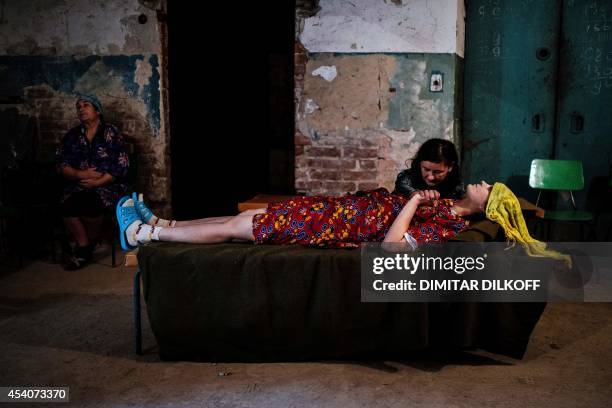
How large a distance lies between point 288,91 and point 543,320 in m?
3.99

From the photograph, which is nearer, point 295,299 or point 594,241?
point 295,299

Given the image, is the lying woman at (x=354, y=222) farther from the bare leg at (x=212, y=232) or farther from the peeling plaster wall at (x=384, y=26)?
the peeling plaster wall at (x=384, y=26)

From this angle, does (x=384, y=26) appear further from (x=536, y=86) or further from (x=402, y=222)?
(x=402, y=222)

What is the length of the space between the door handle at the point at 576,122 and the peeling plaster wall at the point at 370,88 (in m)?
1.04

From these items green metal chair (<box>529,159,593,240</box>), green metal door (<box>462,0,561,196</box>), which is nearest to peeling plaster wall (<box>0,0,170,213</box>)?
green metal door (<box>462,0,561,196</box>)

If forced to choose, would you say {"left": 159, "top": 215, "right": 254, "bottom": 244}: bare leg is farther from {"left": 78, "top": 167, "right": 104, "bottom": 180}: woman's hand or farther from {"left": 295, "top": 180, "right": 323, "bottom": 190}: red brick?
{"left": 295, "top": 180, "right": 323, "bottom": 190}: red brick

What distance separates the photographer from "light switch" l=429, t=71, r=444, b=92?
4922mm

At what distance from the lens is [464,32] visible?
Answer: 5207 millimetres

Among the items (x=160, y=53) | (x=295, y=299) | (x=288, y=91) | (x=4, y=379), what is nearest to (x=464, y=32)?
(x=288, y=91)

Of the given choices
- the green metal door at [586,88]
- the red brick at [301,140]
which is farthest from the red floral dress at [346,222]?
the green metal door at [586,88]

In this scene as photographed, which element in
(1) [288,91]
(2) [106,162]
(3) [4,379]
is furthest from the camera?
(1) [288,91]

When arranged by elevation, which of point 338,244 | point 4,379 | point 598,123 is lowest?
point 4,379

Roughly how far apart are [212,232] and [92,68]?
3262mm

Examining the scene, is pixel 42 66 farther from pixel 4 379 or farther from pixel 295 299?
pixel 295 299
